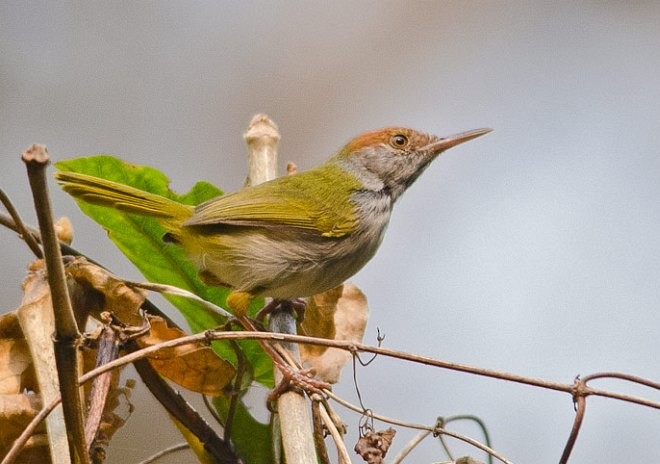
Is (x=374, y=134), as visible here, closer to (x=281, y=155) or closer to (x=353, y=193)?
(x=353, y=193)

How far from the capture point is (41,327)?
2.02 meters

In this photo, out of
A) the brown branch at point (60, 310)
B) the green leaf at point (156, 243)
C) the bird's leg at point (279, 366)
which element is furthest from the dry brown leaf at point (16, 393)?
Answer: the green leaf at point (156, 243)

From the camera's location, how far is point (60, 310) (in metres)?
1.36

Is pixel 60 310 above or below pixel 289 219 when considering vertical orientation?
below

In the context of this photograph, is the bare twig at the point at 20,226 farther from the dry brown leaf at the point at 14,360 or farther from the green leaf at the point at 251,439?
the green leaf at the point at 251,439

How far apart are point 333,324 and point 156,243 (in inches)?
33.3

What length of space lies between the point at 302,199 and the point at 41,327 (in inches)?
66.9

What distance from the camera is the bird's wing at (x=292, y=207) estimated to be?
3.28 m

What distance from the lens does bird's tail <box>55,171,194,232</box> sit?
285cm

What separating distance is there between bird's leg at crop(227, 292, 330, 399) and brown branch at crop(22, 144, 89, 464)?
2.18 ft

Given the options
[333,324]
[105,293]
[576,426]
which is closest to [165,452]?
[105,293]

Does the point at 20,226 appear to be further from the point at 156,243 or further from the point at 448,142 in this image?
the point at 448,142

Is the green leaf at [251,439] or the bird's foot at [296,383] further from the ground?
the bird's foot at [296,383]

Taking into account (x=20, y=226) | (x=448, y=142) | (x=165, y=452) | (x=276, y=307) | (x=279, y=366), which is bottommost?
(x=165, y=452)
